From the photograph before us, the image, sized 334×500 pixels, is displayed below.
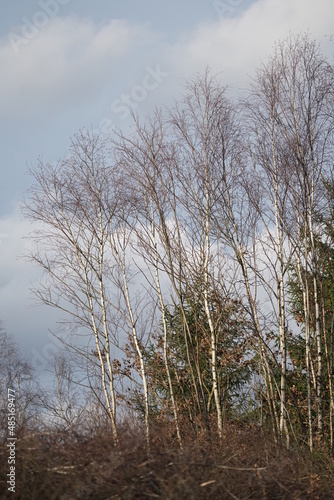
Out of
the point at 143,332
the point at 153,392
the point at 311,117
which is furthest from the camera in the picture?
the point at 153,392

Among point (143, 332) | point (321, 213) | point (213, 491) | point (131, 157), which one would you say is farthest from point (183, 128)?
point (213, 491)

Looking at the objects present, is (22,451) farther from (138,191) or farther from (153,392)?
(153,392)

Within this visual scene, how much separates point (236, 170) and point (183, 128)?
4.46ft

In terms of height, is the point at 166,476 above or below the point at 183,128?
below

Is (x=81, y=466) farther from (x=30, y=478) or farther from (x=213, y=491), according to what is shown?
(x=213, y=491)

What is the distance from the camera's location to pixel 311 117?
11359 mm

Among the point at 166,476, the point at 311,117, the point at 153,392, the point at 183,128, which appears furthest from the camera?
the point at 153,392

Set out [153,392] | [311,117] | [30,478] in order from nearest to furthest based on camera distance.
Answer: [30,478] → [311,117] → [153,392]

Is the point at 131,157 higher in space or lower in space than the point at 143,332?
higher

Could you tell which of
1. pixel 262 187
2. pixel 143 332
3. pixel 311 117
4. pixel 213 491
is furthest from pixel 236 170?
pixel 213 491

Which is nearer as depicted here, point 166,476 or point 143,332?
point 166,476

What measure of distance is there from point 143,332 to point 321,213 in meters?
4.64

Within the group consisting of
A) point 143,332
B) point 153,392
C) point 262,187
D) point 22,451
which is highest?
point 262,187

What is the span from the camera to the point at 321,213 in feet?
42.0
